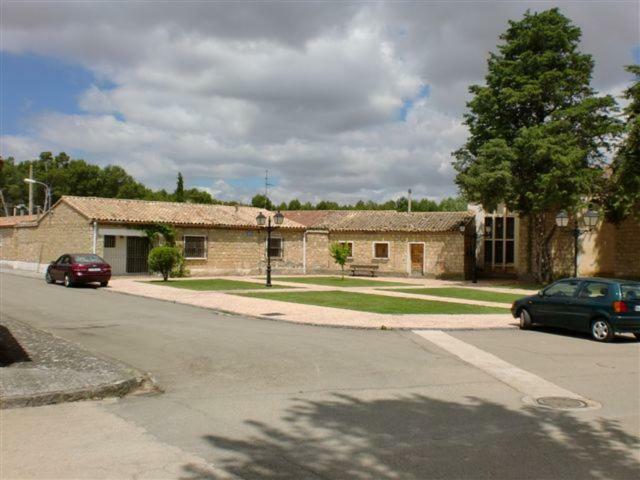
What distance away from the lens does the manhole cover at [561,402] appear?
7.10m

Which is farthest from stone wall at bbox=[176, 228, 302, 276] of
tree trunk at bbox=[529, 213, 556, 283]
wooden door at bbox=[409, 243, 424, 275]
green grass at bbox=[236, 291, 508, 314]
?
tree trunk at bbox=[529, 213, 556, 283]

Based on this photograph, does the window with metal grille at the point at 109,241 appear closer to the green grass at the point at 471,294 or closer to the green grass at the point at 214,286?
the green grass at the point at 214,286

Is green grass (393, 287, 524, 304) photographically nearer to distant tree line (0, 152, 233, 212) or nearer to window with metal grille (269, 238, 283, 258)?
window with metal grille (269, 238, 283, 258)

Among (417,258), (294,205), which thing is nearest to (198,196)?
(294,205)

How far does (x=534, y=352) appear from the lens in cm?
1126

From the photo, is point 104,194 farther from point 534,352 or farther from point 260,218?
point 534,352

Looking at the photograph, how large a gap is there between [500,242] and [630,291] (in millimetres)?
24080

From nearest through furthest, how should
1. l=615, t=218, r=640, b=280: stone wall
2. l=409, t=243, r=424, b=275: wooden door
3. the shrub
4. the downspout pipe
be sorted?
the shrub → the downspout pipe → l=615, t=218, r=640, b=280: stone wall → l=409, t=243, r=424, b=275: wooden door

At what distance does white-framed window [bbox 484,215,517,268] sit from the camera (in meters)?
36.2

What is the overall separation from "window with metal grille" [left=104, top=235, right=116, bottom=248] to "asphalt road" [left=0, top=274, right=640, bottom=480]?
63.7 feet

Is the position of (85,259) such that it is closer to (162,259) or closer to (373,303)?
(162,259)

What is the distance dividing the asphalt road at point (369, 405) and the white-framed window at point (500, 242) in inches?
929

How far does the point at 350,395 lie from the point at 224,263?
2883 centimetres

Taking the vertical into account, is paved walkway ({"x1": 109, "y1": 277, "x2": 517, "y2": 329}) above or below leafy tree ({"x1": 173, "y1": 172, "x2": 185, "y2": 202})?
below
